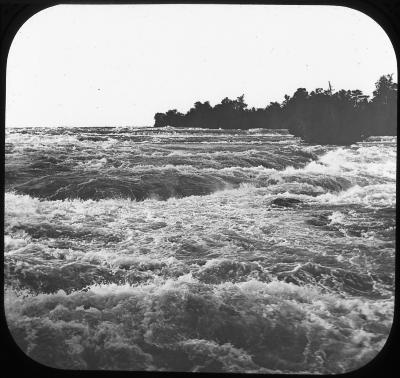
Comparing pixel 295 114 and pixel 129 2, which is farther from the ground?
pixel 129 2

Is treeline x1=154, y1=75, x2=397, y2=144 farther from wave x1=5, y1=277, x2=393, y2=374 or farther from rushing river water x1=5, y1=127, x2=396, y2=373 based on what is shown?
wave x1=5, y1=277, x2=393, y2=374

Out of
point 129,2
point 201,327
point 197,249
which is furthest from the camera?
point 197,249

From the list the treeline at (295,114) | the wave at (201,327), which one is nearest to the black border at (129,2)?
the wave at (201,327)

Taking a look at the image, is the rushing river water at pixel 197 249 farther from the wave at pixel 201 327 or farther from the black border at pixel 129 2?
the black border at pixel 129 2

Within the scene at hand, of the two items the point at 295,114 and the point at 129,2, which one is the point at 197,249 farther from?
the point at 129,2

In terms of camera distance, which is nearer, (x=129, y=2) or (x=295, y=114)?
(x=129, y=2)

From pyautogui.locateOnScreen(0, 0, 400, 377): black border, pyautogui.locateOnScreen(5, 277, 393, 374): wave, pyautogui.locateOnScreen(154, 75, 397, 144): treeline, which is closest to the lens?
pyautogui.locateOnScreen(0, 0, 400, 377): black border

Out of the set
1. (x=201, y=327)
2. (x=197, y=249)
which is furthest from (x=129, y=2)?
(x=201, y=327)

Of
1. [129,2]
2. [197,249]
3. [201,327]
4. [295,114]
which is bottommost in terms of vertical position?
[201,327]

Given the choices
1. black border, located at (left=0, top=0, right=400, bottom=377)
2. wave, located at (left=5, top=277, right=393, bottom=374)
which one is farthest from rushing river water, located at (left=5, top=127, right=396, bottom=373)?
black border, located at (left=0, top=0, right=400, bottom=377)

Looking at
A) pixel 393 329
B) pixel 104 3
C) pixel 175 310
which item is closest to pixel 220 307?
pixel 175 310
